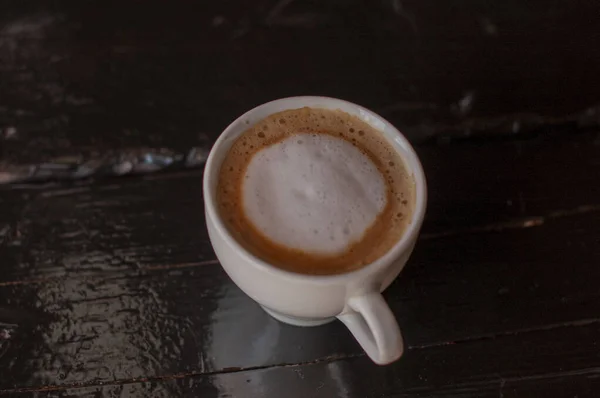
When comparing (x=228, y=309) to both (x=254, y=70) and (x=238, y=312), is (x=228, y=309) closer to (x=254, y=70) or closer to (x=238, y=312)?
(x=238, y=312)

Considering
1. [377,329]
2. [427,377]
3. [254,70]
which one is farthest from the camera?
[254,70]

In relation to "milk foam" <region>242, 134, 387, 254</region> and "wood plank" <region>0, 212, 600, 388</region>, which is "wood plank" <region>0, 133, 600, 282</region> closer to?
"wood plank" <region>0, 212, 600, 388</region>

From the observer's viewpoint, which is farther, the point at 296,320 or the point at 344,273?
the point at 296,320

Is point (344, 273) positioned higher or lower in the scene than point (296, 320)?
higher

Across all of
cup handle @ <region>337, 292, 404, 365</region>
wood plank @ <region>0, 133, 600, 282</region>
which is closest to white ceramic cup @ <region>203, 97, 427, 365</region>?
cup handle @ <region>337, 292, 404, 365</region>

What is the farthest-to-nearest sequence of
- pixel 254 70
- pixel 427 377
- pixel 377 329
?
pixel 254 70 < pixel 427 377 < pixel 377 329

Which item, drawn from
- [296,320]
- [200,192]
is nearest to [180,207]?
[200,192]

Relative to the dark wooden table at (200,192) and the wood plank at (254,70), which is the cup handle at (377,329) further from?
the wood plank at (254,70)
